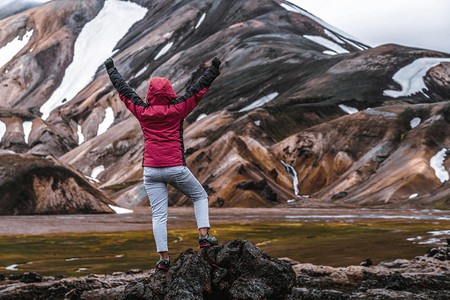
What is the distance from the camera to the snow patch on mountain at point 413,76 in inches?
5101

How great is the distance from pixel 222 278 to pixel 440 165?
78.5 metres

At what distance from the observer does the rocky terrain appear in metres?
10.8

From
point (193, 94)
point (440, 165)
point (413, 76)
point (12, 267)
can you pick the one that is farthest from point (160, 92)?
point (413, 76)

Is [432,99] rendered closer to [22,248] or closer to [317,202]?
[317,202]

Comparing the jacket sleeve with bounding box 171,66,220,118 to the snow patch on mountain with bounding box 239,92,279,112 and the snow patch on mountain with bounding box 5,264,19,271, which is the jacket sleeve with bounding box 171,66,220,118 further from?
the snow patch on mountain with bounding box 239,92,279,112

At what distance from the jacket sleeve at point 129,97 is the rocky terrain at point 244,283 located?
2.57m

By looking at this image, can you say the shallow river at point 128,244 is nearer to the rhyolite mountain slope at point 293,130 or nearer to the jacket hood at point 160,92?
the jacket hood at point 160,92

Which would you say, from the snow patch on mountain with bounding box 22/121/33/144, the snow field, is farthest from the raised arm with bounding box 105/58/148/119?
the snow patch on mountain with bounding box 22/121/33/144

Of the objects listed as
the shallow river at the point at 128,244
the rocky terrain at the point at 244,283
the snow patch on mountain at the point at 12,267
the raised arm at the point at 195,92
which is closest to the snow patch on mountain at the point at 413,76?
the shallow river at the point at 128,244

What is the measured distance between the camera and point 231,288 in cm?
1077

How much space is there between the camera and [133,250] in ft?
102

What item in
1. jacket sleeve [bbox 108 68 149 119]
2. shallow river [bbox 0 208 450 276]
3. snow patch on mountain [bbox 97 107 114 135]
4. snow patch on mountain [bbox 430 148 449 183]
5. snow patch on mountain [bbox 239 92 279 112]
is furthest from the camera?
snow patch on mountain [bbox 97 107 114 135]

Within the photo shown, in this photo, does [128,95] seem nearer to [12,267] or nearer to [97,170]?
[12,267]

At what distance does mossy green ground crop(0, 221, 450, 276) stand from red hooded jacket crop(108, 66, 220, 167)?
8.73 m
